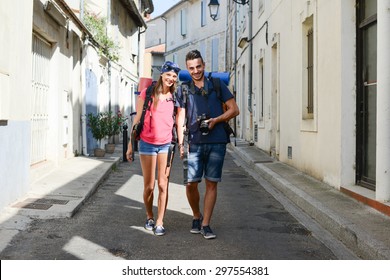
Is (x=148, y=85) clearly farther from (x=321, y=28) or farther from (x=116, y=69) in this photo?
(x=116, y=69)

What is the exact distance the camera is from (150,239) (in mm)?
5086

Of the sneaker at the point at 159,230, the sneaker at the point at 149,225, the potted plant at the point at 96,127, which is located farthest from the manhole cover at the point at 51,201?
the potted plant at the point at 96,127

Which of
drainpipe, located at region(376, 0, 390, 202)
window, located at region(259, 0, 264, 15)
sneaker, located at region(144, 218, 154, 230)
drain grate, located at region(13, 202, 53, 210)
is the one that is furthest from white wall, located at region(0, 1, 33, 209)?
window, located at region(259, 0, 264, 15)

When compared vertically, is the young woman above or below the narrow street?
above

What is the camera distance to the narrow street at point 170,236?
180 inches

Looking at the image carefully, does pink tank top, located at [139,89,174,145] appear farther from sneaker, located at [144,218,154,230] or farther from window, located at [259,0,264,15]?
window, located at [259,0,264,15]

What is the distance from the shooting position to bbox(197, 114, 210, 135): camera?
4.95 meters

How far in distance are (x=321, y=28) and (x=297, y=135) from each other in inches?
94.9

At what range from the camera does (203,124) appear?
4.95m

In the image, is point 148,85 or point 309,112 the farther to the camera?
point 309,112

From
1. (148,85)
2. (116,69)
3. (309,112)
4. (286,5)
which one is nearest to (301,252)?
(148,85)

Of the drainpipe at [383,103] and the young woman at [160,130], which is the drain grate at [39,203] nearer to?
the young woman at [160,130]

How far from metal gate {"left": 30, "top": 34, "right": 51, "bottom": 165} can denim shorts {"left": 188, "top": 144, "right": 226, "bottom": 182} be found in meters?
4.59

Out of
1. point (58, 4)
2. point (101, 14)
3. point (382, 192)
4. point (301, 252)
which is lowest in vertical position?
point (301, 252)
